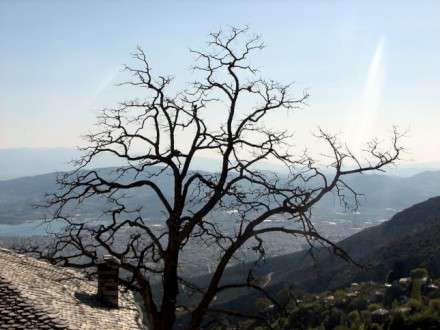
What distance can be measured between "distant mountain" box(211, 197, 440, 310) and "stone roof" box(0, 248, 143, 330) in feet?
74.8

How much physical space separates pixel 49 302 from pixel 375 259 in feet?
319

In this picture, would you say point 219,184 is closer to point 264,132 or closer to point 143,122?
point 264,132

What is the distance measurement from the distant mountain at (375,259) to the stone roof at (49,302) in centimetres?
2280

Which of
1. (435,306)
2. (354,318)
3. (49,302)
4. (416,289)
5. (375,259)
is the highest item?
(49,302)

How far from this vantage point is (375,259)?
→ 106m

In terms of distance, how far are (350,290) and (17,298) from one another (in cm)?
7018

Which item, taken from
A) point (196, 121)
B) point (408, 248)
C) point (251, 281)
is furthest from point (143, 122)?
point (408, 248)

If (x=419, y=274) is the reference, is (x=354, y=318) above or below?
below

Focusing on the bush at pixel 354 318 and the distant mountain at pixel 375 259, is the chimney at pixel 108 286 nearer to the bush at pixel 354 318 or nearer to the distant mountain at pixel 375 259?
the distant mountain at pixel 375 259

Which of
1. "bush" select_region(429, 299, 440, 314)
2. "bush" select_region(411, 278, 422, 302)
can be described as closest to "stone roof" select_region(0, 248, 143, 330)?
"bush" select_region(429, 299, 440, 314)

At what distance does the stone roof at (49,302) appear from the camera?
15055 millimetres

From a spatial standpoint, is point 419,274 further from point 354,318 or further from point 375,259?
point 375,259

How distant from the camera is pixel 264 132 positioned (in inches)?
666

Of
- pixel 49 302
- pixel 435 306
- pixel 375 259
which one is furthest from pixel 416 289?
pixel 49 302
